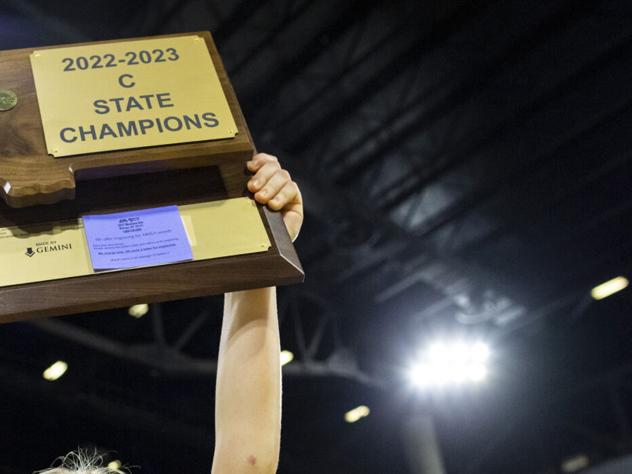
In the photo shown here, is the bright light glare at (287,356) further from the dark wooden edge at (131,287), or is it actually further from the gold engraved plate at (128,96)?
the dark wooden edge at (131,287)

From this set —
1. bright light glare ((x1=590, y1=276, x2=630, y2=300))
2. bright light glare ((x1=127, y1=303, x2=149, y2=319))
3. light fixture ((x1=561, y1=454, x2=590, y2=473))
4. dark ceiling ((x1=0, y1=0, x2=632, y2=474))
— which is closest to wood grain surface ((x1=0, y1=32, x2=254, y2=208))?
dark ceiling ((x1=0, y1=0, x2=632, y2=474))

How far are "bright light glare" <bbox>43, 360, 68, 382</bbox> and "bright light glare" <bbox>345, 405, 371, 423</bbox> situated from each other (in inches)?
125

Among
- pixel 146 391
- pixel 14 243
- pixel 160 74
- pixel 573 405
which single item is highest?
pixel 146 391

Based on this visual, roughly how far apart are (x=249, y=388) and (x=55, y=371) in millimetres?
5880

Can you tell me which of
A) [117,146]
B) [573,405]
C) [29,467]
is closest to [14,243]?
[117,146]

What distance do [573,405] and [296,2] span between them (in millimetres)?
6001

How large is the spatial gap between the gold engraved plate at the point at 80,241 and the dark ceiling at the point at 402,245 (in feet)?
11.6

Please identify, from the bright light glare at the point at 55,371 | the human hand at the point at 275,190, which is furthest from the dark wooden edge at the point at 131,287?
the bright light glare at the point at 55,371

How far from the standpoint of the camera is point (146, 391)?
7598mm

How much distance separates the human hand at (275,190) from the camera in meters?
1.17

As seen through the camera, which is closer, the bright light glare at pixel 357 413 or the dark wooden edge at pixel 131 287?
the dark wooden edge at pixel 131 287

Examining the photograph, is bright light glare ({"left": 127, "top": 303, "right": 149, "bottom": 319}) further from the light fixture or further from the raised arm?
the raised arm

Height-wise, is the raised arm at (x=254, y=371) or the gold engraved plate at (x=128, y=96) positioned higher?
the gold engraved plate at (x=128, y=96)

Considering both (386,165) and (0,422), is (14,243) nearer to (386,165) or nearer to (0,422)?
(386,165)
